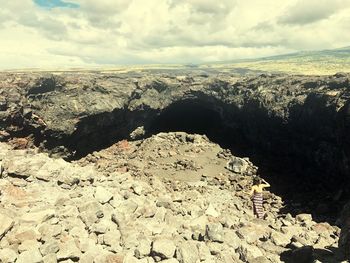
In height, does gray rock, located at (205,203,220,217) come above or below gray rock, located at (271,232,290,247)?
below

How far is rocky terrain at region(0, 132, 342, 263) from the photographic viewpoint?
12062mm

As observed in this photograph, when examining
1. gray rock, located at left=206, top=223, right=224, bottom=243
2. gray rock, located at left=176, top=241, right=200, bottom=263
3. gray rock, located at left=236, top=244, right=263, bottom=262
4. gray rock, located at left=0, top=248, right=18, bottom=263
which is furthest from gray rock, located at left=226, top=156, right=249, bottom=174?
gray rock, located at left=0, top=248, right=18, bottom=263

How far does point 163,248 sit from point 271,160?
16868 mm

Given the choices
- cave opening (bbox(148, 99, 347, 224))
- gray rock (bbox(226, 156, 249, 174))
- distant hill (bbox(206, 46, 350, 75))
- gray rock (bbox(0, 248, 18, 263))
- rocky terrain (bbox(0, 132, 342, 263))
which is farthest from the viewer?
distant hill (bbox(206, 46, 350, 75))

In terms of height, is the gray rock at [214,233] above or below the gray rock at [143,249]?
below

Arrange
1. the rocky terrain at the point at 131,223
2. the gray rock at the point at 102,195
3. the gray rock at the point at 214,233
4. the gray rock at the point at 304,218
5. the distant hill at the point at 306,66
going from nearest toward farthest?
the rocky terrain at the point at 131,223 → the gray rock at the point at 214,233 → the gray rock at the point at 102,195 → the gray rock at the point at 304,218 → the distant hill at the point at 306,66

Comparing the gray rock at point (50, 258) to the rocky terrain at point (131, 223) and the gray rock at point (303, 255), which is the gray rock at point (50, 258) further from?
the gray rock at point (303, 255)

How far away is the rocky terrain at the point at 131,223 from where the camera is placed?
1206cm

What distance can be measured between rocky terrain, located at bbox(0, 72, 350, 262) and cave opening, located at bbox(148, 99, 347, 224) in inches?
3.9

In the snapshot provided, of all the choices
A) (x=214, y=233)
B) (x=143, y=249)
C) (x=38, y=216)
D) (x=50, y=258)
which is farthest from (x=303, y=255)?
(x=38, y=216)

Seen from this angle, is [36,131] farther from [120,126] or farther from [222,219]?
[222,219]

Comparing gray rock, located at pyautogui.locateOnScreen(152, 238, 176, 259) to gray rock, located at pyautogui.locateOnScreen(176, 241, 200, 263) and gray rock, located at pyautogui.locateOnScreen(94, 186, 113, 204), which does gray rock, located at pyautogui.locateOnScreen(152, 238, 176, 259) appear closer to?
gray rock, located at pyautogui.locateOnScreen(176, 241, 200, 263)

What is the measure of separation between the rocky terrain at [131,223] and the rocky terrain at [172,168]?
58mm

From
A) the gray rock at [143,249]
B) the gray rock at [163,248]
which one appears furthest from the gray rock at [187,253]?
the gray rock at [143,249]
